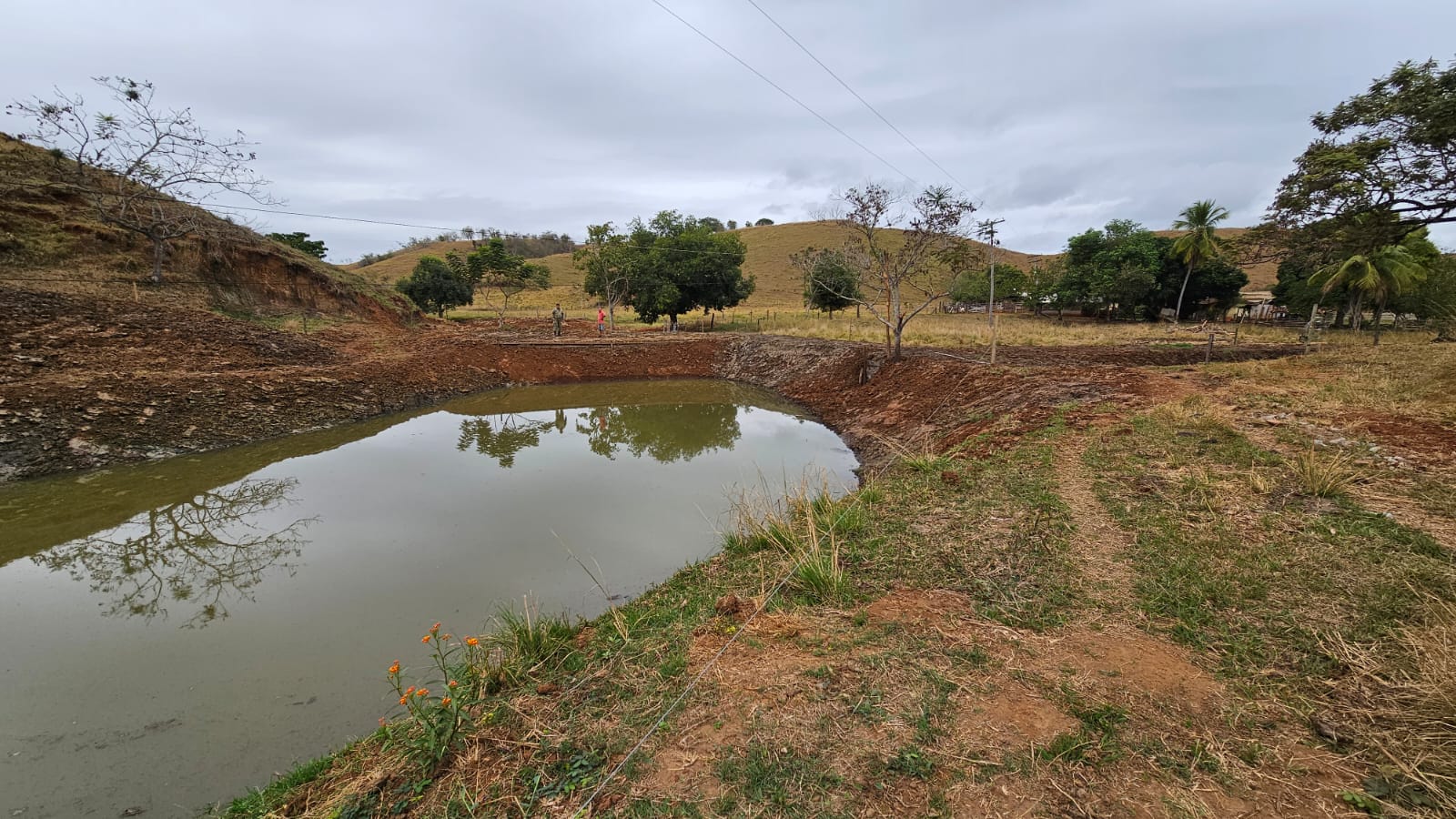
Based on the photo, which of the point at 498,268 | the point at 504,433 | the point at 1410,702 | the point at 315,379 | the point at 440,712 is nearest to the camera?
the point at 1410,702

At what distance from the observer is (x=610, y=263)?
2423cm

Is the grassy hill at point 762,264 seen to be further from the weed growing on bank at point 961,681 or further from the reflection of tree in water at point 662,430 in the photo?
the weed growing on bank at point 961,681

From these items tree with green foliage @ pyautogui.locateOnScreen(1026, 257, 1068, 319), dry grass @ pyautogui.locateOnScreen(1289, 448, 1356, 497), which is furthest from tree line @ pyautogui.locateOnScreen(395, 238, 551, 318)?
tree with green foliage @ pyautogui.locateOnScreen(1026, 257, 1068, 319)

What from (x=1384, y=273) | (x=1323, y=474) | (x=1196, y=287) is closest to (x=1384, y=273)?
(x=1384, y=273)

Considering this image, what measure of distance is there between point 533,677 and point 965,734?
230 centimetres

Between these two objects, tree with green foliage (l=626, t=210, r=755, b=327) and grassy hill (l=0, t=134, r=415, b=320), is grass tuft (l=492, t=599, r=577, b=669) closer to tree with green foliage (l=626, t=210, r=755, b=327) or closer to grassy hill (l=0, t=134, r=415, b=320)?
grassy hill (l=0, t=134, r=415, b=320)

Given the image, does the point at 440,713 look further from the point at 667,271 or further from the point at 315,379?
the point at 667,271

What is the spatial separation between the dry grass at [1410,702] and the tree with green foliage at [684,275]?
892 inches

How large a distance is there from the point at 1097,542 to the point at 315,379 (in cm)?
1492

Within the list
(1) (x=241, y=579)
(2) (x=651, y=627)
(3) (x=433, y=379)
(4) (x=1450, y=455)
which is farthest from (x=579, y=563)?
(3) (x=433, y=379)

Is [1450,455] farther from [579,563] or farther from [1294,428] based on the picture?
[579,563]

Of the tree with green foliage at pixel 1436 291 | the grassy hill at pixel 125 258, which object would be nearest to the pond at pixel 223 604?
the grassy hill at pixel 125 258

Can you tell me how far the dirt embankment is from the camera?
27.0 ft

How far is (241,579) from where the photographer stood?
200 inches
